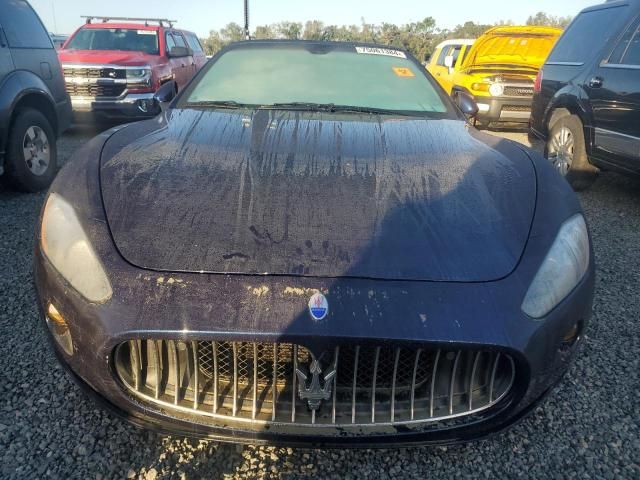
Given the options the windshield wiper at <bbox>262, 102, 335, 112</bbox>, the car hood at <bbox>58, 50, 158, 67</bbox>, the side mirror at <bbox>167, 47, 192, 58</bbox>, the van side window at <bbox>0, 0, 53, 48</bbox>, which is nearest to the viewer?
the windshield wiper at <bbox>262, 102, 335, 112</bbox>

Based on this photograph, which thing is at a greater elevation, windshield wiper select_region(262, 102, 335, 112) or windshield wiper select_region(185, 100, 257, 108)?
windshield wiper select_region(262, 102, 335, 112)

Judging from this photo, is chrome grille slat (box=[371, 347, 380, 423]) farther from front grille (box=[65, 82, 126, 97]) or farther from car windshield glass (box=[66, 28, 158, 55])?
car windshield glass (box=[66, 28, 158, 55])

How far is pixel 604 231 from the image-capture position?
4.00 metres

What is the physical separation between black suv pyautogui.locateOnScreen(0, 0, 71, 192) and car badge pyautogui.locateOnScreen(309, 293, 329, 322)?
385 centimetres

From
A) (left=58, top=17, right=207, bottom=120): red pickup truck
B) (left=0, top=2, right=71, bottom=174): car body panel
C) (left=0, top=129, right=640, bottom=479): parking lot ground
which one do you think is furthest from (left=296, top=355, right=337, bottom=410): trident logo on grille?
(left=58, top=17, right=207, bottom=120): red pickup truck

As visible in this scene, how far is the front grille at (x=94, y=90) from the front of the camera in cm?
723

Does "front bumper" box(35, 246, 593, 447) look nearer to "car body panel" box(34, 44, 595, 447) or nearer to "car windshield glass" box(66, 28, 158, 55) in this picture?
"car body panel" box(34, 44, 595, 447)

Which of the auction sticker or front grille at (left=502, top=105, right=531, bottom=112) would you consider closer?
the auction sticker

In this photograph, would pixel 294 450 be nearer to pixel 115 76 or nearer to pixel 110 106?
pixel 110 106

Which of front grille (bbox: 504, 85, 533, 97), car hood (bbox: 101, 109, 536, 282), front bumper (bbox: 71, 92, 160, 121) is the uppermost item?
car hood (bbox: 101, 109, 536, 282)

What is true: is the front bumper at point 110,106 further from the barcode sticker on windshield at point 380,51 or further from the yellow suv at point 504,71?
the barcode sticker on windshield at point 380,51

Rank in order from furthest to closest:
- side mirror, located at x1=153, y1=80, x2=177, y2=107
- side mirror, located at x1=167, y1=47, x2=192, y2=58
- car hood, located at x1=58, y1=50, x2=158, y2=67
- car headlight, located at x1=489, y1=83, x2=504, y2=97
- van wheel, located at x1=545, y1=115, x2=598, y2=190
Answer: side mirror, located at x1=167, y1=47, x2=192, y2=58 < car headlight, located at x1=489, y1=83, x2=504, y2=97 < car hood, located at x1=58, y1=50, x2=158, y2=67 < van wheel, located at x1=545, y1=115, x2=598, y2=190 < side mirror, located at x1=153, y1=80, x2=177, y2=107

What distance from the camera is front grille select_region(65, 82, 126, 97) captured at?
7230 mm

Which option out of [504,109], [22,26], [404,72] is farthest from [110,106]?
[504,109]
